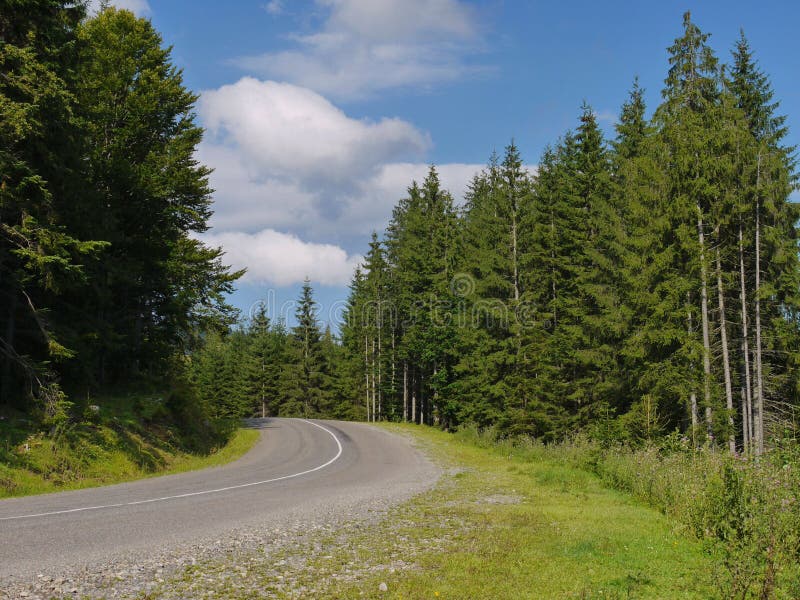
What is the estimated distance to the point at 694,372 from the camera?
2084 centimetres

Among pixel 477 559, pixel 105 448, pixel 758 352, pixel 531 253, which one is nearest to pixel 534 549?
pixel 477 559

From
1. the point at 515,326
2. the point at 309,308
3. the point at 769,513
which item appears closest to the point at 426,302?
the point at 515,326

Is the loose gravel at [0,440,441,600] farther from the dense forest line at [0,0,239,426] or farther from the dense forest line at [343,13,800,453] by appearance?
the dense forest line at [343,13,800,453]

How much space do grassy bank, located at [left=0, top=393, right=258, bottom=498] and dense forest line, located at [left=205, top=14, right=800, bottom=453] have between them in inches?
610

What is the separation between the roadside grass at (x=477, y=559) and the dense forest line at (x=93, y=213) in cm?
999

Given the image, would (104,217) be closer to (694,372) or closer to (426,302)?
Result: (694,372)

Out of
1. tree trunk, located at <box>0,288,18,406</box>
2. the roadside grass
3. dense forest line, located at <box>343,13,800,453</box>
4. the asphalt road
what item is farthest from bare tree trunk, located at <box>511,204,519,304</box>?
tree trunk, located at <box>0,288,18,406</box>

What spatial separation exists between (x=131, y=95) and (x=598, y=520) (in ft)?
79.2

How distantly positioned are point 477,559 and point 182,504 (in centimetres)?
651

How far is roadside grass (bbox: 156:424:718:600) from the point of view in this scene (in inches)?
252

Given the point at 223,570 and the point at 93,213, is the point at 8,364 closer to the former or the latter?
the point at 93,213

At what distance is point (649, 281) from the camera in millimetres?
22125

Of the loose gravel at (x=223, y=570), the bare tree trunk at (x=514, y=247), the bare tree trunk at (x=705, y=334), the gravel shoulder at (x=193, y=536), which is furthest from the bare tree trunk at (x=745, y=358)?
the loose gravel at (x=223, y=570)

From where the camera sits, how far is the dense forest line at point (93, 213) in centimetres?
1446
